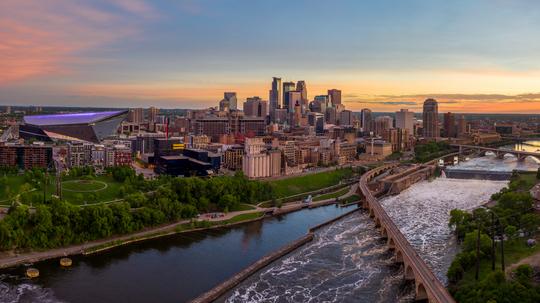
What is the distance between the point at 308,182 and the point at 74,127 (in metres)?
30.7

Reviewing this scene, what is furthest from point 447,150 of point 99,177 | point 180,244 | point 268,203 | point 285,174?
point 180,244

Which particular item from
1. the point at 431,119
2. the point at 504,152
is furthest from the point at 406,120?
the point at 504,152

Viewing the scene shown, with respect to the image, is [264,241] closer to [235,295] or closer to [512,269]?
[235,295]

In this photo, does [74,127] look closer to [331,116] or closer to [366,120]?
[366,120]

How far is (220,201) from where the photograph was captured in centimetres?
3353

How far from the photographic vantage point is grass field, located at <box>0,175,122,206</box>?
32.1 m

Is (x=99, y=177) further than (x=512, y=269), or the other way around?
(x=99, y=177)

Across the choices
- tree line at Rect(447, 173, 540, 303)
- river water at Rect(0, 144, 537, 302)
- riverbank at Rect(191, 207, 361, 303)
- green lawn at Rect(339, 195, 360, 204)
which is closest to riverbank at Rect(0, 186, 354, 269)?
river water at Rect(0, 144, 537, 302)

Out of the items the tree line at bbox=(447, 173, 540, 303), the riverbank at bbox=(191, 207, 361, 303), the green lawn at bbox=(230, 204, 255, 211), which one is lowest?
the riverbank at bbox=(191, 207, 361, 303)

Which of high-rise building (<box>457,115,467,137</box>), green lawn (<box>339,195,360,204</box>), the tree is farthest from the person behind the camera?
high-rise building (<box>457,115,467,137</box>)

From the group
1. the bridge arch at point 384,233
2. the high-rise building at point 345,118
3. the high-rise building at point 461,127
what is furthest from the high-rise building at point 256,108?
the bridge arch at point 384,233

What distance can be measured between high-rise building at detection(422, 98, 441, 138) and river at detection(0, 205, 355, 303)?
80.7 metres

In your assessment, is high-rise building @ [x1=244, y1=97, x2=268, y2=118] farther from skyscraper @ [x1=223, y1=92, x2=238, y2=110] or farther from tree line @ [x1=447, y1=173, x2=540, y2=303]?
tree line @ [x1=447, y1=173, x2=540, y2=303]

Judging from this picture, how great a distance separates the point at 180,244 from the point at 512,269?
15488 mm
